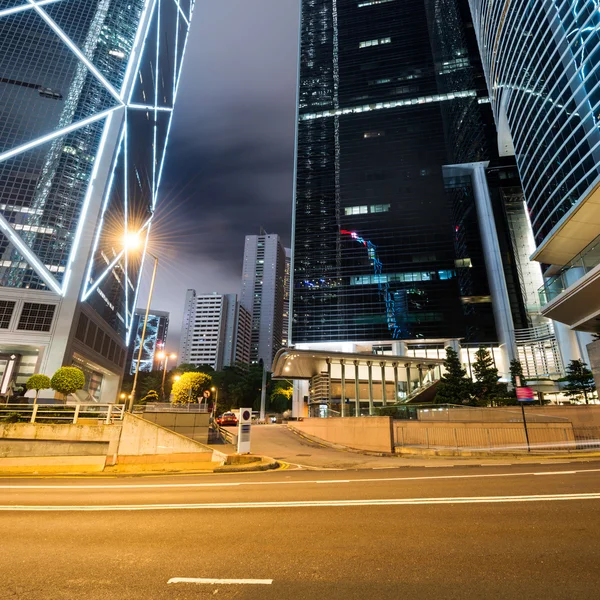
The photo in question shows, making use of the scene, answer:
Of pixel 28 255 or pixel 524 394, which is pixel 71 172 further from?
pixel 524 394

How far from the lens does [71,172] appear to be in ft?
179

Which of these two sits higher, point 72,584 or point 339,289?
point 339,289

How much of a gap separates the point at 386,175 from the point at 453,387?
67.5 metres

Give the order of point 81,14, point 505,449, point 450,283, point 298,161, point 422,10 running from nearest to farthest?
point 505,449 → point 81,14 → point 450,283 → point 298,161 → point 422,10

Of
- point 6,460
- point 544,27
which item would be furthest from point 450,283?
point 6,460

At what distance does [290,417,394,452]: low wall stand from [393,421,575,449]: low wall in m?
2.38

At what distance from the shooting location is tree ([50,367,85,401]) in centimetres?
2653

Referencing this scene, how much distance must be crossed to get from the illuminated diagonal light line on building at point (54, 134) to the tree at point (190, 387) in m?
44.6

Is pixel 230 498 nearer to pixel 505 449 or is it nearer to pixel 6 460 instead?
pixel 6 460

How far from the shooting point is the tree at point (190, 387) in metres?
35.3

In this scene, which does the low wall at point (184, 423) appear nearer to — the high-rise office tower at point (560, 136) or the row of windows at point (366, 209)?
the high-rise office tower at point (560, 136)

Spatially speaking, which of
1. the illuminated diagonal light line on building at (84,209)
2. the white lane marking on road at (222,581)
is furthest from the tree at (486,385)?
the illuminated diagonal light line on building at (84,209)

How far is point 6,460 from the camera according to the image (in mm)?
16844

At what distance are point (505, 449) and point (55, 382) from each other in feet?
97.7
